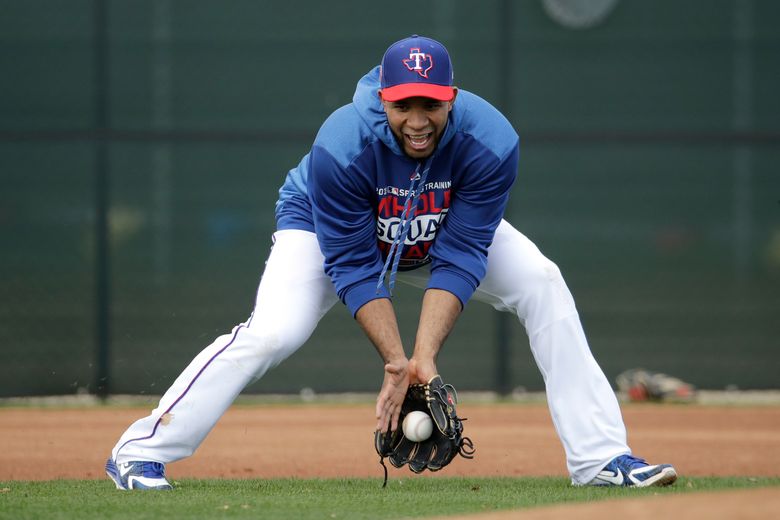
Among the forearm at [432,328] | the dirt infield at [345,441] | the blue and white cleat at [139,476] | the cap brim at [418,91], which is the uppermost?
the cap brim at [418,91]

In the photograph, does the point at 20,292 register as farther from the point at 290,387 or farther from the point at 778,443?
the point at 778,443

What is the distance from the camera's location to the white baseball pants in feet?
14.8

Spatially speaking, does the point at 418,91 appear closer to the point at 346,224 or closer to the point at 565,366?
the point at 346,224

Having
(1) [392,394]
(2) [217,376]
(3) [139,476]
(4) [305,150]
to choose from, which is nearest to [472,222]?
(1) [392,394]

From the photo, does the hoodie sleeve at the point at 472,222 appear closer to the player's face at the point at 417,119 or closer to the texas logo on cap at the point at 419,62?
the player's face at the point at 417,119

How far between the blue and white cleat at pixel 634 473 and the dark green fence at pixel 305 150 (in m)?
4.37

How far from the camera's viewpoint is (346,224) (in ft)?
15.1

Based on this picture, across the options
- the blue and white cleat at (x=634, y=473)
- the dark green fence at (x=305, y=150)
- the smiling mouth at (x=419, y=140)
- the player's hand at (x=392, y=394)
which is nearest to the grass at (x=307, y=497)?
the blue and white cleat at (x=634, y=473)

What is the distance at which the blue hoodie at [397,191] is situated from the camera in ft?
14.9

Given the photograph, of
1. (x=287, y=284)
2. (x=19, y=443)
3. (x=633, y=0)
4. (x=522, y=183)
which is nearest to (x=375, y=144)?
(x=287, y=284)

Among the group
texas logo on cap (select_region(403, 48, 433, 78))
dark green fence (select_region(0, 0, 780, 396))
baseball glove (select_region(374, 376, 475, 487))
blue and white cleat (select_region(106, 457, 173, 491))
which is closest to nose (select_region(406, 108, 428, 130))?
texas logo on cap (select_region(403, 48, 433, 78))

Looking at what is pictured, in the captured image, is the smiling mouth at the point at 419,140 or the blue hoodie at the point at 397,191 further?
the blue hoodie at the point at 397,191

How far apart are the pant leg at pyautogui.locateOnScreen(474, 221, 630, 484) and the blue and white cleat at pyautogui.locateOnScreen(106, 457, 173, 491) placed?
1449 mm

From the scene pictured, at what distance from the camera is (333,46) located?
9188 mm
